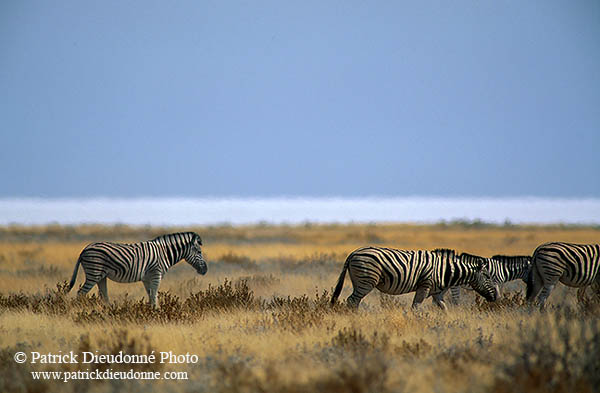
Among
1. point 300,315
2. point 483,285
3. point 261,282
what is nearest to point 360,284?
point 300,315

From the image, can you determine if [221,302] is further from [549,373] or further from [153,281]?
[549,373]

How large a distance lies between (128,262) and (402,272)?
5120 millimetres

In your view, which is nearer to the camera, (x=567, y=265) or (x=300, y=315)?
(x=300, y=315)

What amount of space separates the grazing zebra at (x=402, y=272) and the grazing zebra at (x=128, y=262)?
11.8 ft

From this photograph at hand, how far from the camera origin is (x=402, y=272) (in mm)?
11047

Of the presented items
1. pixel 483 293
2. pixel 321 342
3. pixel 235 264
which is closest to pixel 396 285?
pixel 483 293

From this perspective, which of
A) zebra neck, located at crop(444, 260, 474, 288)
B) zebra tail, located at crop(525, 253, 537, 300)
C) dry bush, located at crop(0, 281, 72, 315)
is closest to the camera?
dry bush, located at crop(0, 281, 72, 315)

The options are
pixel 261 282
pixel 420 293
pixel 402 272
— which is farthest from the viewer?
pixel 261 282

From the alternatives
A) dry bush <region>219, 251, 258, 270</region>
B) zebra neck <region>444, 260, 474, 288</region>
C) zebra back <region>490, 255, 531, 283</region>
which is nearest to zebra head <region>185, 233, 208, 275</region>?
zebra neck <region>444, 260, 474, 288</region>

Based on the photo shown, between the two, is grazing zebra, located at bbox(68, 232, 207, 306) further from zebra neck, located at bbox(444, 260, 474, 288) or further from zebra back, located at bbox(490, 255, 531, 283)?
zebra back, located at bbox(490, 255, 531, 283)

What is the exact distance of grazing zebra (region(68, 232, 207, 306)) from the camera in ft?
39.6

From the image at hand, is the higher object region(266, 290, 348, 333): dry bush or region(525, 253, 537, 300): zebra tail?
region(525, 253, 537, 300): zebra tail

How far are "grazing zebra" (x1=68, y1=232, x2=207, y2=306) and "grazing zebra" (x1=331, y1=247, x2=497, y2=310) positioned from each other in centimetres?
360

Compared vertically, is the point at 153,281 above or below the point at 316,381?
above
